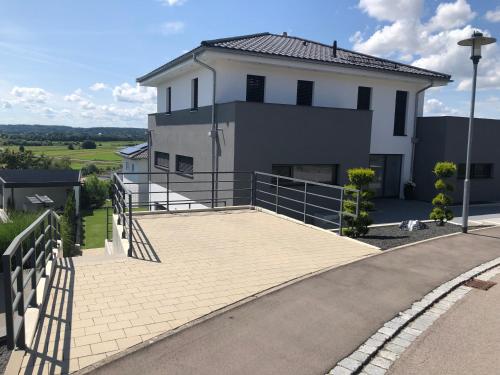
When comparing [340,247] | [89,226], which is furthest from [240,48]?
[89,226]

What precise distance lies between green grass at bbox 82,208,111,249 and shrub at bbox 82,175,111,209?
4.26ft

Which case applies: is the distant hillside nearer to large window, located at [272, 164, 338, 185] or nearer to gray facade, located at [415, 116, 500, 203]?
gray facade, located at [415, 116, 500, 203]

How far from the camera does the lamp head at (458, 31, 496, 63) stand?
31.3 ft

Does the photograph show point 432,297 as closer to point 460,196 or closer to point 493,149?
point 460,196

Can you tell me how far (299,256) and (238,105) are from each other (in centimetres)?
661

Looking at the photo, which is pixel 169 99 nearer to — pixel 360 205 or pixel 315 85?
pixel 315 85

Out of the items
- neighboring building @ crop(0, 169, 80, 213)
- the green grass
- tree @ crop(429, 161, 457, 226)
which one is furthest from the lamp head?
neighboring building @ crop(0, 169, 80, 213)

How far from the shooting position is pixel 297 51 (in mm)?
15695

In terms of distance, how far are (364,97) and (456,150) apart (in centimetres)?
434

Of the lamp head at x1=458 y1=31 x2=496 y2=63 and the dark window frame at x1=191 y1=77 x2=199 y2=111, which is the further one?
the dark window frame at x1=191 y1=77 x2=199 y2=111

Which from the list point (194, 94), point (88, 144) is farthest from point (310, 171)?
point (88, 144)

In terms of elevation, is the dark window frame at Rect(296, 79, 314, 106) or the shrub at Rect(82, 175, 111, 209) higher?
the dark window frame at Rect(296, 79, 314, 106)

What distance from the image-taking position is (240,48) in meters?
13.6

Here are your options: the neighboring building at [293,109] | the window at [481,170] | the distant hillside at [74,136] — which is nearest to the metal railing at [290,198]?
the neighboring building at [293,109]
